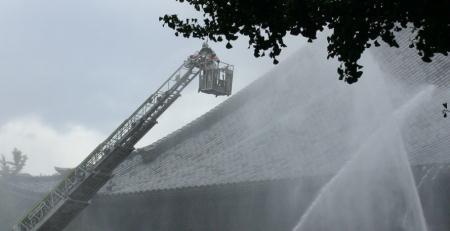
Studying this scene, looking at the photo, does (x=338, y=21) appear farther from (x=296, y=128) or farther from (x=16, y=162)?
(x=16, y=162)

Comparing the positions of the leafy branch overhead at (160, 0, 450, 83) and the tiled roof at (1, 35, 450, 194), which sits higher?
the tiled roof at (1, 35, 450, 194)

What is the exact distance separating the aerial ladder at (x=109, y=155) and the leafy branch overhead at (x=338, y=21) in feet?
28.5

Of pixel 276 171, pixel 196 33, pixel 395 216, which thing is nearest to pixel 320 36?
pixel 276 171

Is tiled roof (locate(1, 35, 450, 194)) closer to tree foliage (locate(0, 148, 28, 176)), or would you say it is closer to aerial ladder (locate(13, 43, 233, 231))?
aerial ladder (locate(13, 43, 233, 231))

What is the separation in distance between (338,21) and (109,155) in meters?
9.70

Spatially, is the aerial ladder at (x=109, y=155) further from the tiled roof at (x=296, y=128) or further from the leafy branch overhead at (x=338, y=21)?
the leafy branch overhead at (x=338, y=21)

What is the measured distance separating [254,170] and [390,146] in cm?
421

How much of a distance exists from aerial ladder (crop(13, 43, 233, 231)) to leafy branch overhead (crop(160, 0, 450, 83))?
8693 millimetres

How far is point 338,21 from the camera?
21.5 ft

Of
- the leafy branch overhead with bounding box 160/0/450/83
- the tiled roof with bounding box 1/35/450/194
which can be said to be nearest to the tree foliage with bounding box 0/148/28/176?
the tiled roof with bounding box 1/35/450/194

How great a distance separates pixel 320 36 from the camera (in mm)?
26422

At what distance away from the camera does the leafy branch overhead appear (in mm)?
6090

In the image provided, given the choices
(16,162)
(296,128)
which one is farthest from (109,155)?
(16,162)

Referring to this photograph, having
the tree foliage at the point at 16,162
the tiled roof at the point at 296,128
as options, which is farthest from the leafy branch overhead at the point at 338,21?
the tree foliage at the point at 16,162
